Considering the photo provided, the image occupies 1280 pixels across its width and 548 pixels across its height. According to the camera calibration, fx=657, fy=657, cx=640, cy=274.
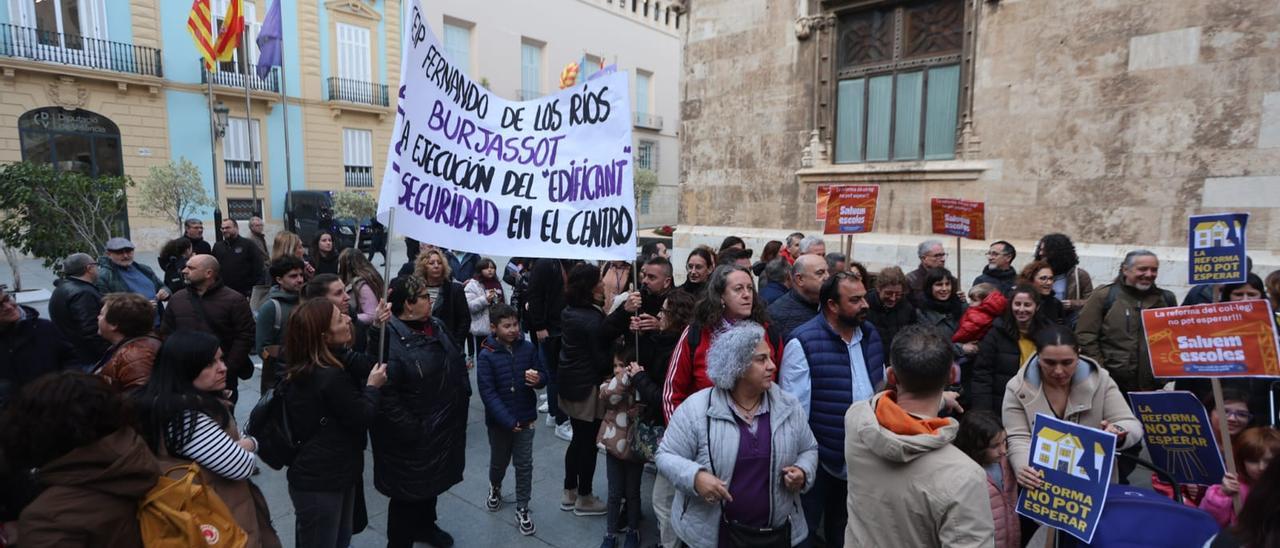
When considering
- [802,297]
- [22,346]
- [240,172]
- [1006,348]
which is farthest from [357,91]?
[1006,348]

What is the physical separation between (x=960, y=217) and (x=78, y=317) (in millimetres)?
7196

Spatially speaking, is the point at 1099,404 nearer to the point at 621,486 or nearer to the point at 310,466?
the point at 621,486

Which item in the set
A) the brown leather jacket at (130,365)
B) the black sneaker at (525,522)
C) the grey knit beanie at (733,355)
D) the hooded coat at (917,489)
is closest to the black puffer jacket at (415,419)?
the black sneaker at (525,522)

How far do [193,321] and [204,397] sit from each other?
7.31ft

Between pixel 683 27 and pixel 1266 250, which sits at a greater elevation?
pixel 683 27

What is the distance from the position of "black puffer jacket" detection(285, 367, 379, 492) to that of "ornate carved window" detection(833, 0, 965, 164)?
332 inches

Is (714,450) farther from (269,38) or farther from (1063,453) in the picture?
(269,38)

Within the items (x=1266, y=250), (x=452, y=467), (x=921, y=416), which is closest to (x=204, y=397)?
(x=452, y=467)

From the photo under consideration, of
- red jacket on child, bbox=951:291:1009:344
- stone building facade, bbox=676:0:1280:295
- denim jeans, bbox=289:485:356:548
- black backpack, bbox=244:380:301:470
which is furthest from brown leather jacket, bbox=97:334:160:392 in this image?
stone building facade, bbox=676:0:1280:295

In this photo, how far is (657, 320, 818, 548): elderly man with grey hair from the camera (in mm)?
2436

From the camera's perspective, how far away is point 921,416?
209 cm

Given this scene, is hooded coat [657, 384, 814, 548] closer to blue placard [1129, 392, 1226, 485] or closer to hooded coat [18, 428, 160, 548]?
blue placard [1129, 392, 1226, 485]

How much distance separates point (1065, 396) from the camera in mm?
2857

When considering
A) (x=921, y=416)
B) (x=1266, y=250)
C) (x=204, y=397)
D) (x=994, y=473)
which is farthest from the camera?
(x=1266, y=250)
